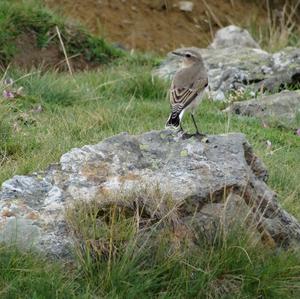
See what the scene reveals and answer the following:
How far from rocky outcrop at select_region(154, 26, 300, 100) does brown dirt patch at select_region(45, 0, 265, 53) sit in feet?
9.16

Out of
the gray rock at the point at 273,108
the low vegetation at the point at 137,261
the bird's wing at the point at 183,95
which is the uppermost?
the low vegetation at the point at 137,261

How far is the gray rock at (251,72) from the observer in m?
11.5

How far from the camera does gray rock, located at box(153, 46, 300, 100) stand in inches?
454

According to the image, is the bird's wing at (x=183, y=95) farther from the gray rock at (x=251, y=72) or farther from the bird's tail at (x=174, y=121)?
the gray rock at (x=251, y=72)

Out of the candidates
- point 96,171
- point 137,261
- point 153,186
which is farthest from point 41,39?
point 137,261

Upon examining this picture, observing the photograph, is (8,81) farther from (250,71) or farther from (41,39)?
(250,71)

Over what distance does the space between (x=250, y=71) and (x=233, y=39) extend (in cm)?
299

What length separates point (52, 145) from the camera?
7.63m

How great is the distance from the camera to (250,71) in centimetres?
1183

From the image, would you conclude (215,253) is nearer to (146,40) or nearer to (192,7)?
(146,40)

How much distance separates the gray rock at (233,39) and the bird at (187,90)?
5548mm

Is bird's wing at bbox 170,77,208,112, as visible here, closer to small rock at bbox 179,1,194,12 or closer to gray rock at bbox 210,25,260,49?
gray rock at bbox 210,25,260,49

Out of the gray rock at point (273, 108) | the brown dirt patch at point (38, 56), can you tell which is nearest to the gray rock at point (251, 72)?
the gray rock at point (273, 108)

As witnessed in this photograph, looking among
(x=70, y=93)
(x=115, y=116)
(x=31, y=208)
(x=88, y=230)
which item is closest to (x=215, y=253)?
(x=88, y=230)
